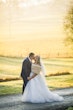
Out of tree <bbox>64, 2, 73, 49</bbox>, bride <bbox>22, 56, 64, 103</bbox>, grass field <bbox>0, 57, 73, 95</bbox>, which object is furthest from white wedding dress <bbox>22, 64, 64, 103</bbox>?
tree <bbox>64, 2, 73, 49</bbox>

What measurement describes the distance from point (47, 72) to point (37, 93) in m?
3.15

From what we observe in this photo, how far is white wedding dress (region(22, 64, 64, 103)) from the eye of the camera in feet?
38.3

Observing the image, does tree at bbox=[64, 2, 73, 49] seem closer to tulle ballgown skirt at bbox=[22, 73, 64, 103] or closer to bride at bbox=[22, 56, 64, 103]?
bride at bbox=[22, 56, 64, 103]

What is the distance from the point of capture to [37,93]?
1170cm

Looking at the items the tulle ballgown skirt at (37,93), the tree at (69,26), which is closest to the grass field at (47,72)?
the tree at (69,26)

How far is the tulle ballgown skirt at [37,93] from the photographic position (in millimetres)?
11680

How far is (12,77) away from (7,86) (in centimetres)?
42

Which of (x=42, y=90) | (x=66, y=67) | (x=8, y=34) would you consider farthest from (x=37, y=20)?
(x=42, y=90)

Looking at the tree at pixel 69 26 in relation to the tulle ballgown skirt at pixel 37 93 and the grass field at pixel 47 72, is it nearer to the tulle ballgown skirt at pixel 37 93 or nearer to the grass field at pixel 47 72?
the grass field at pixel 47 72

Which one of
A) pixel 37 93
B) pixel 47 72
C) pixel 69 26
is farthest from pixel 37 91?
pixel 69 26

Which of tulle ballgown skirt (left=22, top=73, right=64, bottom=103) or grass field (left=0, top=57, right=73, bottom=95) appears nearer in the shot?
tulle ballgown skirt (left=22, top=73, right=64, bottom=103)

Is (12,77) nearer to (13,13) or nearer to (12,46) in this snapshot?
(12,46)

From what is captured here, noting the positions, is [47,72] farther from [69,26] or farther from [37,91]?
[37,91]

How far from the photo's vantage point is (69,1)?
48.3ft
